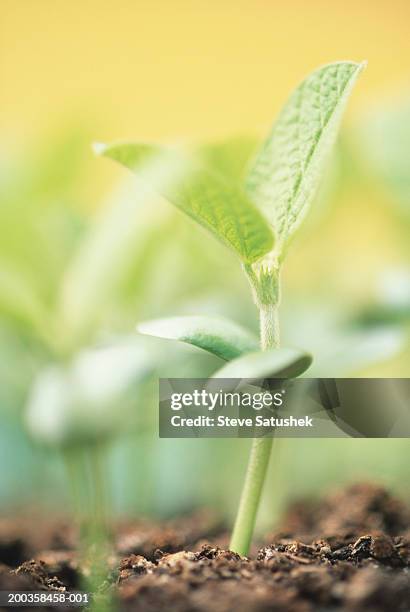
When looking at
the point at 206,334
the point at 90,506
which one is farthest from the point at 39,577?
the point at 206,334

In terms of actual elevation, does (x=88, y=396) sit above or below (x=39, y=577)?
above

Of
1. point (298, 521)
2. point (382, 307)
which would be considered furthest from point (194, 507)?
point (382, 307)

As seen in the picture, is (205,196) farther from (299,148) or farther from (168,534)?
(168,534)

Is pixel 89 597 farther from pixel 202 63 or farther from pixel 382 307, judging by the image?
pixel 202 63

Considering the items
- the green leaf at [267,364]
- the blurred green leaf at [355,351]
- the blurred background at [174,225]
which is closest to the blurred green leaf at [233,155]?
the blurred background at [174,225]

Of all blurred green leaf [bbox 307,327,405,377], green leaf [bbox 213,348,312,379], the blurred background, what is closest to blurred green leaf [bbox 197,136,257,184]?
the blurred background

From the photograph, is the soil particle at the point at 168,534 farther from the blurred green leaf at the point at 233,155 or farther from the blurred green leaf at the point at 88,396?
the blurred green leaf at the point at 233,155
